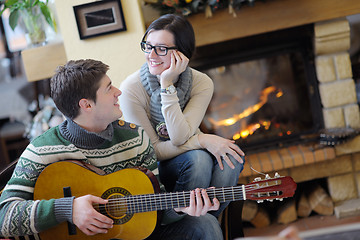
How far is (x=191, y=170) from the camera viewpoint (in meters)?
1.60

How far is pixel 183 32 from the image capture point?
67.0 inches

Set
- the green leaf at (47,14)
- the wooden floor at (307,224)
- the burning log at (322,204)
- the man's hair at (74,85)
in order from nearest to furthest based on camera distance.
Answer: the man's hair at (74,85) < the green leaf at (47,14) < the wooden floor at (307,224) < the burning log at (322,204)

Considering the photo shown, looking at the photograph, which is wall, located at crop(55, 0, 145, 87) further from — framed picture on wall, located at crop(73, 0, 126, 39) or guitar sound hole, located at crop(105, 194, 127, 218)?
guitar sound hole, located at crop(105, 194, 127, 218)

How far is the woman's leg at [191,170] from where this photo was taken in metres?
1.60

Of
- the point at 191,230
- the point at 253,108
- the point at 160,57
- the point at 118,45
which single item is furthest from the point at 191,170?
the point at 253,108

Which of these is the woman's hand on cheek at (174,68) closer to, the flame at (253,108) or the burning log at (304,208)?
the flame at (253,108)

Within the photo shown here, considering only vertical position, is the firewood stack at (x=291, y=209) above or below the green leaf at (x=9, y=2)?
below

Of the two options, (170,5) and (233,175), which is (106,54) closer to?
(170,5)

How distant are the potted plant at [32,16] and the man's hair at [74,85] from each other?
87 centimetres

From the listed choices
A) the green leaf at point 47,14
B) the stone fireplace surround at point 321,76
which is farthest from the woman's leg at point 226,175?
the green leaf at point 47,14

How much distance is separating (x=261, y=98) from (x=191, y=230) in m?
1.32

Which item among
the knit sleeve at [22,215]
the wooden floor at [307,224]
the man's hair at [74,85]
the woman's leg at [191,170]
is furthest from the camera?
the wooden floor at [307,224]

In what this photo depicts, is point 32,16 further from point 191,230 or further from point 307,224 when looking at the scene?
point 307,224

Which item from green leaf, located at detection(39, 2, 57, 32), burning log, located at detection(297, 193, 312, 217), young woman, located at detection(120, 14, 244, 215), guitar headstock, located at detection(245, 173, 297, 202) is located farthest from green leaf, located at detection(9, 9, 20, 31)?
burning log, located at detection(297, 193, 312, 217)
